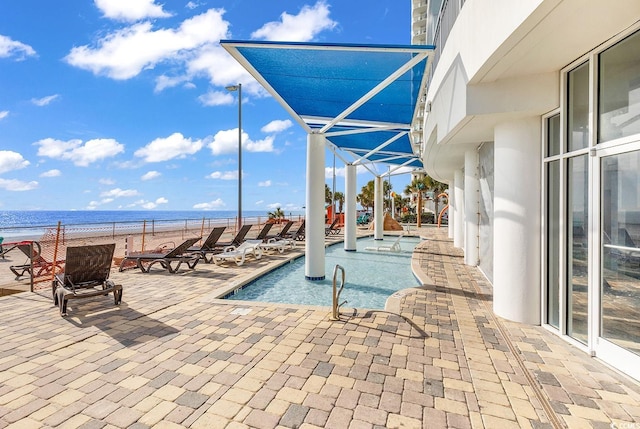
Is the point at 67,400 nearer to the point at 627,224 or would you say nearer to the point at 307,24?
the point at 627,224

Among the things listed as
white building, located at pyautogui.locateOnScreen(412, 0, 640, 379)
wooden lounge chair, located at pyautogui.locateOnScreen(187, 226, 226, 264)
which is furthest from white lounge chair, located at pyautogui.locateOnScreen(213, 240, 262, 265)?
white building, located at pyautogui.locateOnScreen(412, 0, 640, 379)

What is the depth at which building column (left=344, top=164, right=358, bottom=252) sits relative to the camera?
14312 mm

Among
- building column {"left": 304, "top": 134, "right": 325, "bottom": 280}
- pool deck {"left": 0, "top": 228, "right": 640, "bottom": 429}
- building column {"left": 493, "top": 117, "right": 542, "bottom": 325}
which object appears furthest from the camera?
building column {"left": 304, "top": 134, "right": 325, "bottom": 280}

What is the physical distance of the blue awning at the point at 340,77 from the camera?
5.74 m

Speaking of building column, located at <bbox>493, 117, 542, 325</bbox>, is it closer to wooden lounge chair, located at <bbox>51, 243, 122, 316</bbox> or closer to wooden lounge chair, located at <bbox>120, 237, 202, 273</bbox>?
wooden lounge chair, located at <bbox>51, 243, 122, 316</bbox>

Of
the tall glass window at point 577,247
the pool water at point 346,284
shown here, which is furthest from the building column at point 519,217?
the pool water at point 346,284

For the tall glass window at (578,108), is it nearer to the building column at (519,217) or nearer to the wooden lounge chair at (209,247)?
the building column at (519,217)

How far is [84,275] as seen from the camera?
223 inches

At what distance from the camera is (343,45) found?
554 centimetres

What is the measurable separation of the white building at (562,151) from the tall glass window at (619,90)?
0.04 ft

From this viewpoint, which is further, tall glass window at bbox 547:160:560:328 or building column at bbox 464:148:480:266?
building column at bbox 464:148:480:266

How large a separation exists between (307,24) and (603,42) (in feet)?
16.7

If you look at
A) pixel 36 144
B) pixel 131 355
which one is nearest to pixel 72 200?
pixel 36 144

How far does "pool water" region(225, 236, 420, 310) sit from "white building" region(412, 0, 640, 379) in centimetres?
297
